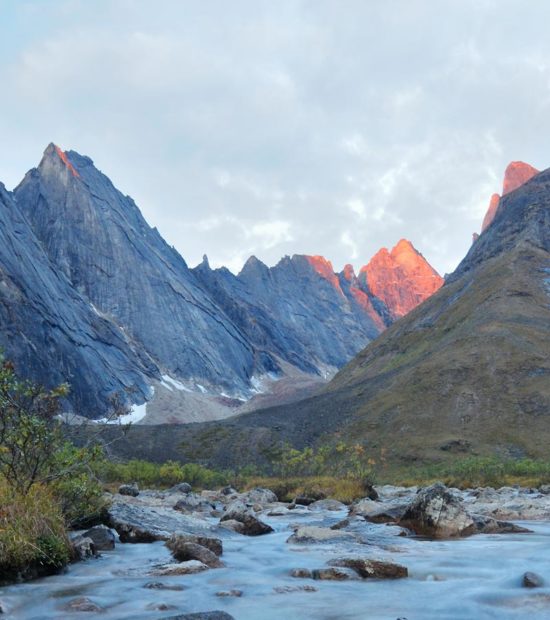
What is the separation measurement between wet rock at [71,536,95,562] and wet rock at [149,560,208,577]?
1866 mm

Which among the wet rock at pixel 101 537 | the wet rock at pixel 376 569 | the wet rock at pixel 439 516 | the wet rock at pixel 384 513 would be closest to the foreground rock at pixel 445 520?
the wet rock at pixel 439 516

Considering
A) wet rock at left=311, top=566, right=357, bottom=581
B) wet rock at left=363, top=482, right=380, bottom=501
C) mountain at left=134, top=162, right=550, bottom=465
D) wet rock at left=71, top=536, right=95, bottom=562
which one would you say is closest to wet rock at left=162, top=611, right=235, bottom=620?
wet rock at left=311, top=566, right=357, bottom=581

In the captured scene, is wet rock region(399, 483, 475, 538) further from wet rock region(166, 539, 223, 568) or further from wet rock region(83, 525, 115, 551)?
wet rock region(83, 525, 115, 551)

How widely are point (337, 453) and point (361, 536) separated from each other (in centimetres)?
6056

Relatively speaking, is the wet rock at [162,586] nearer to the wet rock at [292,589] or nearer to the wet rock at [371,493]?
the wet rock at [292,589]

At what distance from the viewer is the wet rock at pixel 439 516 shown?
2109 cm

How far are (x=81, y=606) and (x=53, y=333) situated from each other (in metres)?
139

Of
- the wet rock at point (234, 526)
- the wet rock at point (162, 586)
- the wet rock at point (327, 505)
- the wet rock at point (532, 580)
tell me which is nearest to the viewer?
the wet rock at point (162, 586)

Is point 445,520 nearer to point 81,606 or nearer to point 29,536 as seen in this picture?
point 81,606

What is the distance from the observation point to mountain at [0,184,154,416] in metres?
132

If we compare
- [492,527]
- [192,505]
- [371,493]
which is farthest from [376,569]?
[371,493]

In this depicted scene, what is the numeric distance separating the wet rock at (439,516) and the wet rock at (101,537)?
34.3 feet

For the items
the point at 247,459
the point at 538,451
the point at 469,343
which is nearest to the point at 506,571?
the point at 538,451

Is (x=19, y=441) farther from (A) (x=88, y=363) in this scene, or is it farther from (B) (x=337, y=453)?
(A) (x=88, y=363)
